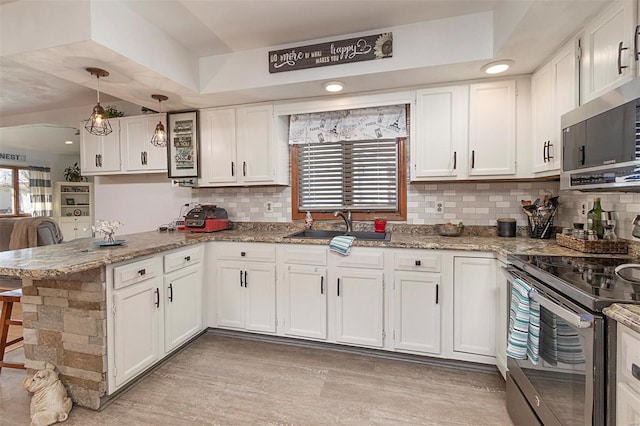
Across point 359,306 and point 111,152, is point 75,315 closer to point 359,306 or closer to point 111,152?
point 359,306

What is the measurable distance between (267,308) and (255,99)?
1975 mm

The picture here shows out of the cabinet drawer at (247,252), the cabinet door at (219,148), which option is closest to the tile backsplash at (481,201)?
the cabinet drawer at (247,252)

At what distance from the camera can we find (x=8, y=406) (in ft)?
6.24

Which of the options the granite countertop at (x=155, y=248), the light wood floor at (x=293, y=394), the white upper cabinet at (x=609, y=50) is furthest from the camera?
the light wood floor at (x=293, y=394)

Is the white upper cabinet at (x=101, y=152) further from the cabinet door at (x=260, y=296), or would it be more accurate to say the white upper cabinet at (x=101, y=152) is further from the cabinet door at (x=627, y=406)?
the cabinet door at (x=627, y=406)

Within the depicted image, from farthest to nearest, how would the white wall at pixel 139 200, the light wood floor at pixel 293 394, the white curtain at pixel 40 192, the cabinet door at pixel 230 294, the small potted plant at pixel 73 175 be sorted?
the small potted plant at pixel 73 175 < the white curtain at pixel 40 192 < the white wall at pixel 139 200 < the cabinet door at pixel 230 294 < the light wood floor at pixel 293 394

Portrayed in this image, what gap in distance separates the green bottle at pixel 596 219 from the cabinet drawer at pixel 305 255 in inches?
71.5

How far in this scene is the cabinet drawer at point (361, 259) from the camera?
8.00ft

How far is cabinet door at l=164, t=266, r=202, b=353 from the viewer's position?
2395 millimetres

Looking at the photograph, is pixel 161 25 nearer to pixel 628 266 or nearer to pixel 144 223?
→ pixel 144 223

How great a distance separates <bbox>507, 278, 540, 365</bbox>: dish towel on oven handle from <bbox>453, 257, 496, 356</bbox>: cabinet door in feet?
2.29

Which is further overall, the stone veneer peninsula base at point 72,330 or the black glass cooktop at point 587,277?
the stone veneer peninsula base at point 72,330

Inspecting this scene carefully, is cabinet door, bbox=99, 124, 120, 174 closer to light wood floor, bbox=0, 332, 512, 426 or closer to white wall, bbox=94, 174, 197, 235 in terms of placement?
white wall, bbox=94, 174, 197, 235

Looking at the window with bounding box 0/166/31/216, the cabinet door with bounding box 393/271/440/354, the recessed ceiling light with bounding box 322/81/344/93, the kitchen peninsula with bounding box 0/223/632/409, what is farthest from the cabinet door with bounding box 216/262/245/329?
the window with bounding box 0/166/31/216
